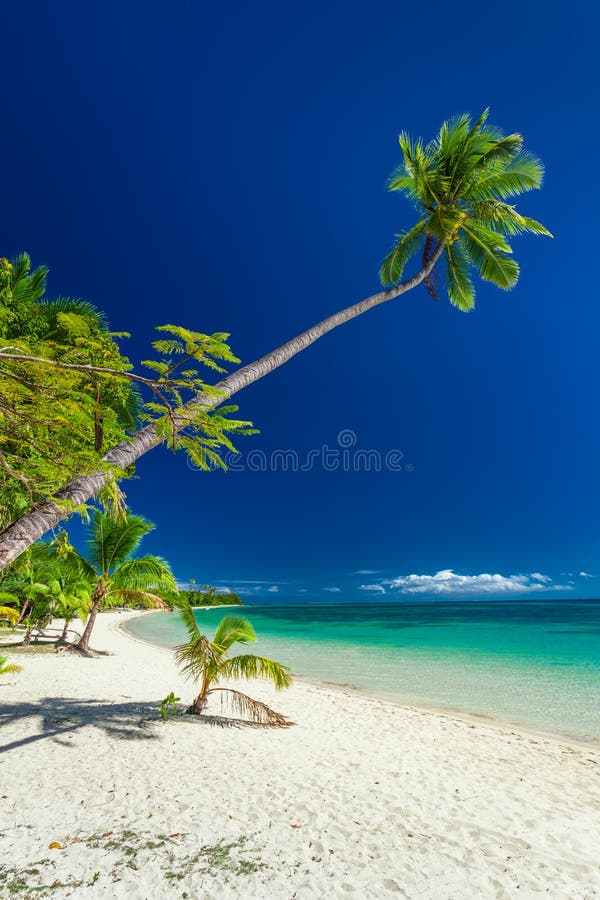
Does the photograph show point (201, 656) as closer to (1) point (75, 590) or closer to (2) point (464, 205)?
(1) point (75, 590)

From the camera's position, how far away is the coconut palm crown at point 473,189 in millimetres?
10914

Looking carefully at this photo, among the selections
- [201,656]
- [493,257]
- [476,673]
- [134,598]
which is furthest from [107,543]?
[493,257]

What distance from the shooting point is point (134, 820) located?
4.34 metres

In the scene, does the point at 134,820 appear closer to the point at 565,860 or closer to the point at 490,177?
the point at 565,860

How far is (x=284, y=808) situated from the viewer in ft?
15.7

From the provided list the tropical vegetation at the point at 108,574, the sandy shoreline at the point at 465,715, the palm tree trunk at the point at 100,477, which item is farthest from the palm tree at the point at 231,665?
the tropical vegetation at the point at 108,574

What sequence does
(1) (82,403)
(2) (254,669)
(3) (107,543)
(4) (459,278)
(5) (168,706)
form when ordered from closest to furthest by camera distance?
(1) (82,403), (2) (254,669), (5) (168,706), (4) (459,278), (3) (107,543)

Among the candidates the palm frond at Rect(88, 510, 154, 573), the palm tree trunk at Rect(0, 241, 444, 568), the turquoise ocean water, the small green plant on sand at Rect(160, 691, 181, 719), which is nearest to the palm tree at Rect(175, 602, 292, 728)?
the small green plant on sand at Rect(160, 691, 181, 719)

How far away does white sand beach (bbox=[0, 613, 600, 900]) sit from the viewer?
352cm

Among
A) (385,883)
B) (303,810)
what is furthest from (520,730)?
(385,883)

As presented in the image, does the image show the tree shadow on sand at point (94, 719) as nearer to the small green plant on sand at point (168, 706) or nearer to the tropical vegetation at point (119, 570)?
the small green plant on sand at point (168, 706)

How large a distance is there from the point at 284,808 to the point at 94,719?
4.55 meters

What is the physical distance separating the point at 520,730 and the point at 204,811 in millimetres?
7556

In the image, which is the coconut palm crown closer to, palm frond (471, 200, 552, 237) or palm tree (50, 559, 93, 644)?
palm frond (471, 200, 552, 237)
